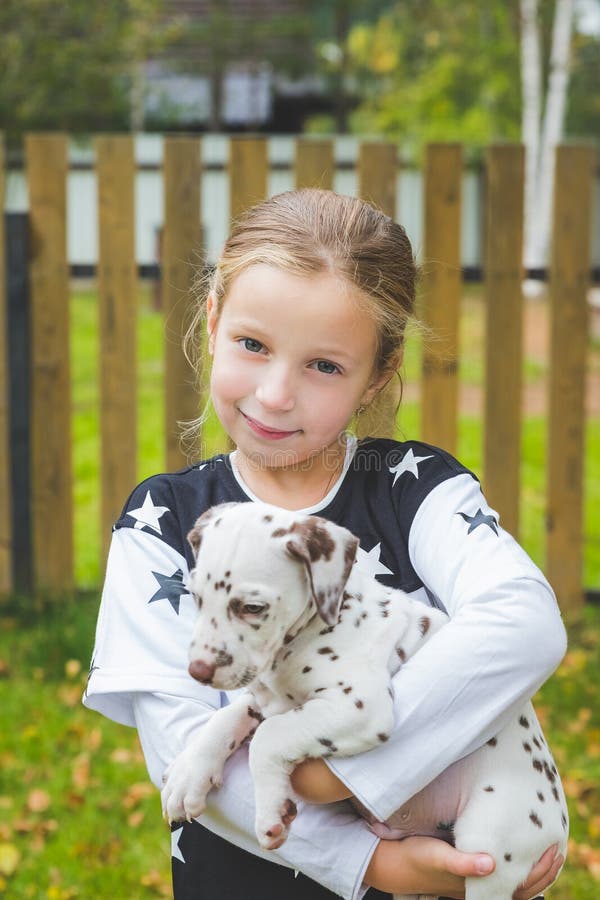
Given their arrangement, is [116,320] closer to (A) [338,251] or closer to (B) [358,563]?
(A) [338,251]

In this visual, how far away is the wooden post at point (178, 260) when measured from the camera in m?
5.91

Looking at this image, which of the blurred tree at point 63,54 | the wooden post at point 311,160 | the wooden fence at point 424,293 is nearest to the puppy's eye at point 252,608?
the wooden fence at point 424,293

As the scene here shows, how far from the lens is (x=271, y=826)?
5.83ft

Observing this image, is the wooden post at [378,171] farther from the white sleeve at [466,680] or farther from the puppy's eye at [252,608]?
the puppy's eye at [252,608]

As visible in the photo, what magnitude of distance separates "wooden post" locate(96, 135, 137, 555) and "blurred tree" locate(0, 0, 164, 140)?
10.9 meters

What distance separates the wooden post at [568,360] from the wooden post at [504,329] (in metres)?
0.22

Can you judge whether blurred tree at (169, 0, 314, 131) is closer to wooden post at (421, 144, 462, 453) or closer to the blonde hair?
wooden post at (421, 144, 462, 453)

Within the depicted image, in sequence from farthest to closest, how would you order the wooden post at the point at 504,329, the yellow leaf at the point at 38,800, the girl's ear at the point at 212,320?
the wooden post at the point at 504,329, the yellow leaf at the point at 38,800, the girl's ear at the point at 212,320

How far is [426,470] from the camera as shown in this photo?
2.27m

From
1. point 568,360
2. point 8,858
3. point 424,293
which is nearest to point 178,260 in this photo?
point 424,293

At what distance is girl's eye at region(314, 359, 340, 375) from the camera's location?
2.14 metres

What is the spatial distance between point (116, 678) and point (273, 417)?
0.59 meters

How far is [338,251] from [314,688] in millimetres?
909


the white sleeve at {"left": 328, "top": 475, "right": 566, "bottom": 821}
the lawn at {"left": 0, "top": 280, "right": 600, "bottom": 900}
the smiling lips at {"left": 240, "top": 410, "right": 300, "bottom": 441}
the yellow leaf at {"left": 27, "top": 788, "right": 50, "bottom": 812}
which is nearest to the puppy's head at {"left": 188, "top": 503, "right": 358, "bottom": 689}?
the white sleeve at {"left": 328, "top": 475, "right": 566, "bottom": 821}
